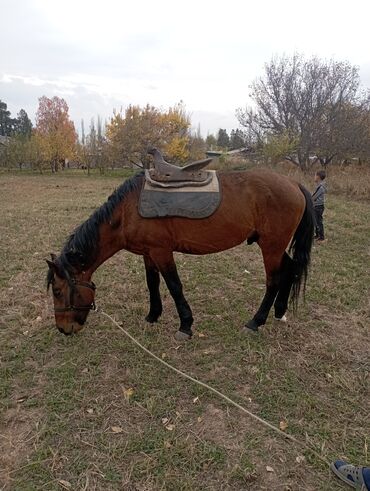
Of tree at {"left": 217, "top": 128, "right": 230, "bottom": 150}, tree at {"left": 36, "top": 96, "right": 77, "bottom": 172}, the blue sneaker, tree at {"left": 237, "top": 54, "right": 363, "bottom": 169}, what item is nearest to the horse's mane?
the blue sneaker

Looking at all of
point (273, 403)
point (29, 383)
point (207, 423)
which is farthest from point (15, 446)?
point (273, 403)

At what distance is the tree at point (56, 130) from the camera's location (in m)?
32.0

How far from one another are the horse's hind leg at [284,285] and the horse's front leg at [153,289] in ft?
4.39

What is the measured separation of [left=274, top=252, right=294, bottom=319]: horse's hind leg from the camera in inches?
142

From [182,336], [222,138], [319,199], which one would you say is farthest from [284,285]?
[222,138]

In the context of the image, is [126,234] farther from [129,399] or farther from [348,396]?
[348,396]

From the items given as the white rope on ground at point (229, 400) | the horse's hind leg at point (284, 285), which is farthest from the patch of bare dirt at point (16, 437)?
the horse's hind leg at point (284, 285)

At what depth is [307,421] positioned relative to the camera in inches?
95.0

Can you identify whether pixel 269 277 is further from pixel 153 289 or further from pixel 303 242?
pixel 153 289

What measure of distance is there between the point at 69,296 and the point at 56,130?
36328mm

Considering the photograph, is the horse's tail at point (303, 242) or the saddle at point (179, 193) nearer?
the saddle at point (179, 193)

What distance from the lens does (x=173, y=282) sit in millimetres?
3354

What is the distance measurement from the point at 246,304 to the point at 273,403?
1.73 meters

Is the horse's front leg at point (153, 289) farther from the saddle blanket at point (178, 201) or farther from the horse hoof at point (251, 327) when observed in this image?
the horse hoof at point (251, 327)
